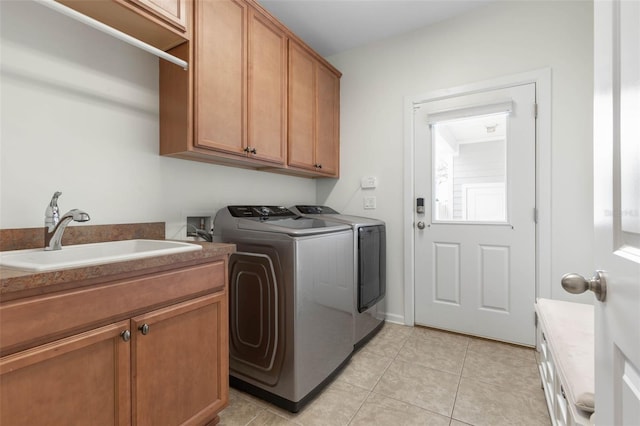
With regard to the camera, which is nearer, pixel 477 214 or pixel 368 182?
pixel 477 214

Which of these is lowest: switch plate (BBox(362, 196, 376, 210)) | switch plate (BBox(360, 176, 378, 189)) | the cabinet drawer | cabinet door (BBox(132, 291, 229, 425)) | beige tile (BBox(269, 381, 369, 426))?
beige tile (BBox(269, 381, 369, 426))

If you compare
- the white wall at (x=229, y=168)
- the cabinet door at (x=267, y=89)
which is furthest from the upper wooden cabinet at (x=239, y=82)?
the white wall at (x=229, y=168)

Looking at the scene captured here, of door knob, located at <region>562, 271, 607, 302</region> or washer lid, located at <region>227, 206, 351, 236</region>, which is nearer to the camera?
door knob, located at <region>562, 271, 607, 302</region>

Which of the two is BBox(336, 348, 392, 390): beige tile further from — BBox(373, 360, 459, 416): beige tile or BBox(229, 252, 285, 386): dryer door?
BBox(229, 252, 285, 386): dryer door

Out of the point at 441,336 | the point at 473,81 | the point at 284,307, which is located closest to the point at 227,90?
the point at 284,307

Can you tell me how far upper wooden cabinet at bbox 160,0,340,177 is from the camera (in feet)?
5.24

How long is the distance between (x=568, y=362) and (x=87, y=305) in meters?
1.67

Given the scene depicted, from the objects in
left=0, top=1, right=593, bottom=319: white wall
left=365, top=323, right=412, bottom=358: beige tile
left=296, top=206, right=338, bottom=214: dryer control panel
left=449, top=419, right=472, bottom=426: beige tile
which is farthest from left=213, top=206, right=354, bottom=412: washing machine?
left=296, top=206, right=338, bottom=214: dryer control panel

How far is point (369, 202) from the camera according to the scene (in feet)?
9.28

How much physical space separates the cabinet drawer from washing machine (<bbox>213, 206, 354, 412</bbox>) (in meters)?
0.42

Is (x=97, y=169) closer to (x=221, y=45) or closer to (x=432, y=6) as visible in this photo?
(x=221, y=45)

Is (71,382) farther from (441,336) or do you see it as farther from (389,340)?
(441,336)

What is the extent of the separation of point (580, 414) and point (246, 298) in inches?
58.1

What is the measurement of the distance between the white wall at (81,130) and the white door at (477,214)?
190 cm
